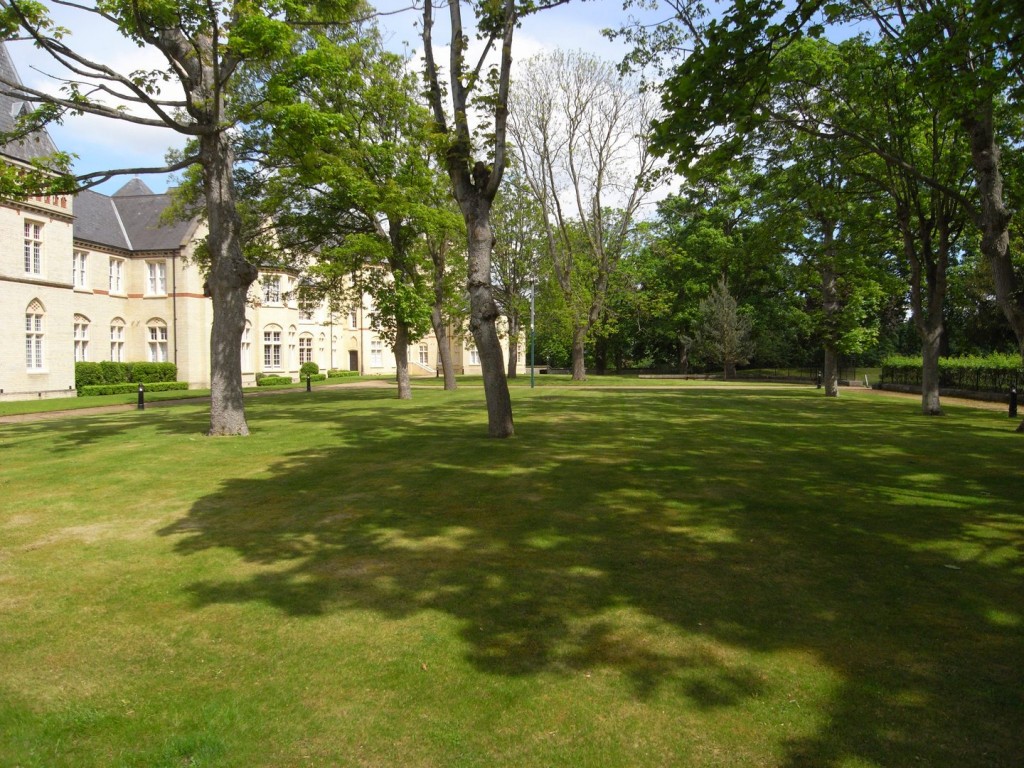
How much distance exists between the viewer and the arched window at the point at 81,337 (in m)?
40.1

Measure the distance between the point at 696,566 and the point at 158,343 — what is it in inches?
1839

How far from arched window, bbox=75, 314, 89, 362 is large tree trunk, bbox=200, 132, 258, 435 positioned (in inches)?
1232

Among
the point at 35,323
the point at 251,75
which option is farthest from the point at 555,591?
the point at 35,323

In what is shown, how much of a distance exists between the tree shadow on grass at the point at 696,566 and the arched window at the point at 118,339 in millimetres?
38761

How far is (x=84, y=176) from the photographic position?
43.3 feet

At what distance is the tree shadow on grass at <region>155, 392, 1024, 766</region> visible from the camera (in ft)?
12.6

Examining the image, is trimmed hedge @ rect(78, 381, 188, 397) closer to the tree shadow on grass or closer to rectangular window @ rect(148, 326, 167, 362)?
rectangular window @ rect(148, 326, 167, 362)

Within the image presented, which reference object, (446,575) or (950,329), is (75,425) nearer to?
(446,575)

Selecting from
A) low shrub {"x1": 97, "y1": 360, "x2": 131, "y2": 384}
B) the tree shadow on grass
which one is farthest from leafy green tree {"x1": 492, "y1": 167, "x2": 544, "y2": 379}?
the tree shadow on grass

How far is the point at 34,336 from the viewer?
→ 3262 cm

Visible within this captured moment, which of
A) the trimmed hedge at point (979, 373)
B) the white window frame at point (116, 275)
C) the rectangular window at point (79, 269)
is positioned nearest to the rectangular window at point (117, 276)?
the white window frame at point (116, 275)

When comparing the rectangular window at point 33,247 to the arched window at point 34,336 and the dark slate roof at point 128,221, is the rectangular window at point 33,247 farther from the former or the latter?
the dark slate roof at point 128,221

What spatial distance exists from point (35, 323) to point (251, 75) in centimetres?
1787

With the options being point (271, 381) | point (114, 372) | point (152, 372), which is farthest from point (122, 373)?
point (271, 381)
